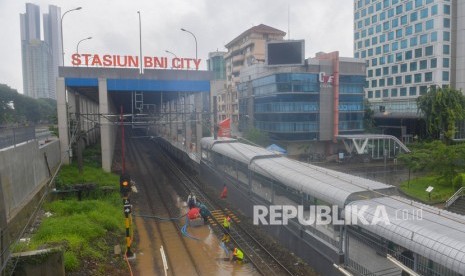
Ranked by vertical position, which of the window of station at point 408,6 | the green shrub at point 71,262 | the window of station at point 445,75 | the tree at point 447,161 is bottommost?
the green shrub at point 71,262

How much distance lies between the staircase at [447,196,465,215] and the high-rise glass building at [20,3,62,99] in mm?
145100

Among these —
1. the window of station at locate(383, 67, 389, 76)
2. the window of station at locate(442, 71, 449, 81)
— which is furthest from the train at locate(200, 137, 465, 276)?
the window of station at locate(383, 67, 389, 76)

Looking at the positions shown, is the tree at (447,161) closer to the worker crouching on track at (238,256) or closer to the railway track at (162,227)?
the worker crouching on track at (238,256)

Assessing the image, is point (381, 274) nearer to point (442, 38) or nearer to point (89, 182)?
point (89, 182)

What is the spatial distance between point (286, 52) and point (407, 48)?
96.4 feet

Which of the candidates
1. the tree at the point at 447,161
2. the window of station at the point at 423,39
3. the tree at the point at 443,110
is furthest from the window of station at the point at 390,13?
the tree at the point at 447,161

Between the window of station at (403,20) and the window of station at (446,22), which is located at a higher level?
the window of station at (403,20)

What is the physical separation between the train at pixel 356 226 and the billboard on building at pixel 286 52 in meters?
28.5

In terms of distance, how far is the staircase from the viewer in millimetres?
23016

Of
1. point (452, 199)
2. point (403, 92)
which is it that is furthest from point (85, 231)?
point (403, 92)

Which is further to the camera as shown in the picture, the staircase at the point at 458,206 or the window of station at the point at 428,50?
the window of station at the point at 428,50

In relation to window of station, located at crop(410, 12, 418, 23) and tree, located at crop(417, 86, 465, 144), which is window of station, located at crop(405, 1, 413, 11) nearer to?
window of station, located at crop(410, 12, 418, 23)

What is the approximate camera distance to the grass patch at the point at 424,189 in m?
26.2

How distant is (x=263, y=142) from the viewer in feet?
148
